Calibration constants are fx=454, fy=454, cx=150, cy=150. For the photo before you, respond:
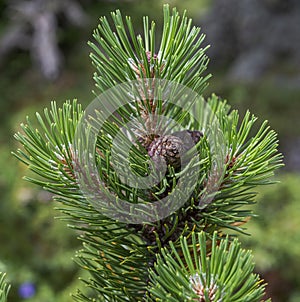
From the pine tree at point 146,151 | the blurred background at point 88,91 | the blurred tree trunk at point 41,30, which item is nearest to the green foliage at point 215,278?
the pine tree at point 146,151

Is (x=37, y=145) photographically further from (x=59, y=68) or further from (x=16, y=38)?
(x=16, y=38)

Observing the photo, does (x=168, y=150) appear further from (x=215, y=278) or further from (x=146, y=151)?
(x=215, y=278)

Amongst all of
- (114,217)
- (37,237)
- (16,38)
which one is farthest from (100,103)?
(16,38)

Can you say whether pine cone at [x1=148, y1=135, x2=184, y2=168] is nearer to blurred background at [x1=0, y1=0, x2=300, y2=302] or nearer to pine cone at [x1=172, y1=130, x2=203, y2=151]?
pine cone at [x1=172, y1=130, x2=203, y2=151]

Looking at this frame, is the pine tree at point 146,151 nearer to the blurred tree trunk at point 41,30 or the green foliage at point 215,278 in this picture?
the green foliage at point 215,278

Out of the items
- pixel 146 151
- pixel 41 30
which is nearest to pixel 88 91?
pixel 41 30
